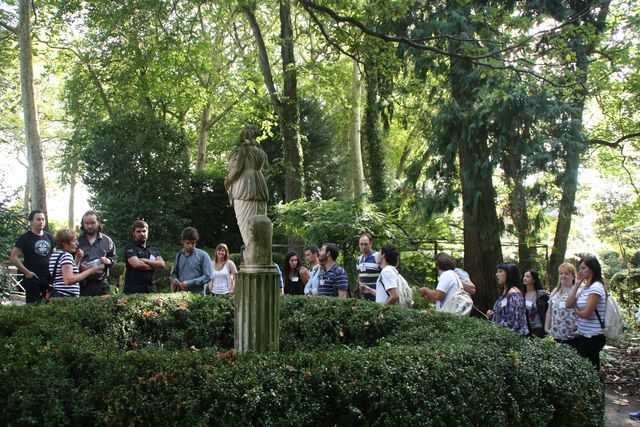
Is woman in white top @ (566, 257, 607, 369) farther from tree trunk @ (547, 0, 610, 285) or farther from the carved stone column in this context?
tree trunk @ (547, 0, 610, 285)

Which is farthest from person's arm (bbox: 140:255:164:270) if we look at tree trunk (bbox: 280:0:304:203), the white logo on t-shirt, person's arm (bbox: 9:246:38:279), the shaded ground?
tree trunk (bbox: 280:0:304:203)

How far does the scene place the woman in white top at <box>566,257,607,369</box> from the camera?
5762mm

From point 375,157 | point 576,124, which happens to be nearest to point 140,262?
point 576,124

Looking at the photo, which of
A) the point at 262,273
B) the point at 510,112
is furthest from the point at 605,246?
the point at 262,273

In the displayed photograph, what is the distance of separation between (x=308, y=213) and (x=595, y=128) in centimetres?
965

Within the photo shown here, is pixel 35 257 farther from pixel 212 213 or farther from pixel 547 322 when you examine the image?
pixel 212 213

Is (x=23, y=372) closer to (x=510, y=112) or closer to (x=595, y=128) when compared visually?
(x=510, y=112)

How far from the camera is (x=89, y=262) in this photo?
24.3 ft

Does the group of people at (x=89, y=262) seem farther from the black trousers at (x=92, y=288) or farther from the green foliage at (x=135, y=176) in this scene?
the green foliage at (x=135, y=176)

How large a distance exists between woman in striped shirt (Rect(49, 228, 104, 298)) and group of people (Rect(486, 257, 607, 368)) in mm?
5113

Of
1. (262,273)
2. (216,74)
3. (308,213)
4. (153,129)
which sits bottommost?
(262,273)

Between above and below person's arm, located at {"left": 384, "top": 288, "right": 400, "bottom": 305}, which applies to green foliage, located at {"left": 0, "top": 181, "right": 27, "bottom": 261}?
above

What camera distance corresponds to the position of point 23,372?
12.9 feet

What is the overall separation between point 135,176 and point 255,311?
16046 millimetres
